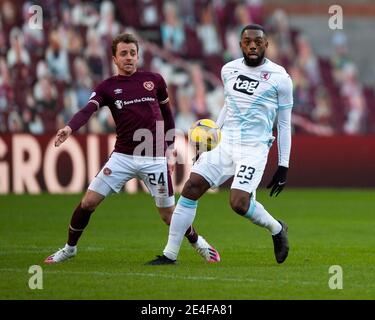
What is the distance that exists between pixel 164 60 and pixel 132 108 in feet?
45.6

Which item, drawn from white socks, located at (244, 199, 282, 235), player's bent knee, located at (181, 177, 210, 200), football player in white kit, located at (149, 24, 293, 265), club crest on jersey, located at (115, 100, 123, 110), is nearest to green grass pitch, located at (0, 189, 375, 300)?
white socks, located at (244, 199, 282, 235)

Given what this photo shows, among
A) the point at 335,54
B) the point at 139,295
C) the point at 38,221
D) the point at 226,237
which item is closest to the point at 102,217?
the point at 38,221

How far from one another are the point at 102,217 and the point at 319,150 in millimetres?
7206

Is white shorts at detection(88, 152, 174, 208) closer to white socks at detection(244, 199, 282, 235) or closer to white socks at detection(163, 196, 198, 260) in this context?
white socks at detection(163, 196, 198, 260)

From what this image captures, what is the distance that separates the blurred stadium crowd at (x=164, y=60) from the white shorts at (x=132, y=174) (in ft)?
36.1

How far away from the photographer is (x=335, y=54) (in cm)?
2775

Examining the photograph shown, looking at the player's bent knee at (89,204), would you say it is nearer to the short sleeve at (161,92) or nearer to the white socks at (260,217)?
the short sleeve at (161,92)

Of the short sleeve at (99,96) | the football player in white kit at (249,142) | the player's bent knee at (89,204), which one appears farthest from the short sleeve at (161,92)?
the player's bent knee at (89,204)

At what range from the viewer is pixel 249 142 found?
10.6m

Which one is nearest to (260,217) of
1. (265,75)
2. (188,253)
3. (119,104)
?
(265,75)

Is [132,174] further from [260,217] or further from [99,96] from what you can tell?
[260,217]

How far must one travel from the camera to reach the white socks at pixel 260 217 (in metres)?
10.5

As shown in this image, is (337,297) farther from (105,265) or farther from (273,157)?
(273,157)

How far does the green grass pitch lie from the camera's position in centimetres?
900
